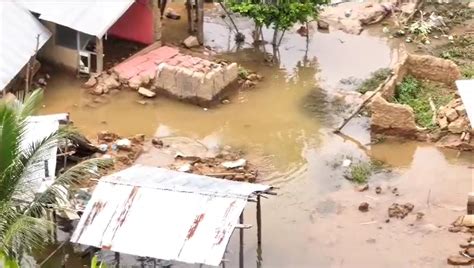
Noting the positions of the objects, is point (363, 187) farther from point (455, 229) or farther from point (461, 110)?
point (461, 110)

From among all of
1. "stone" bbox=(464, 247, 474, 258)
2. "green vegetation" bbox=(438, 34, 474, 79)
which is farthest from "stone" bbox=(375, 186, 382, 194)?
"green vegetation" bbox=(438, 34, 474, 79)

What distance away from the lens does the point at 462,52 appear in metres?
23.6

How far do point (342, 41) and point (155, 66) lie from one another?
5.44m

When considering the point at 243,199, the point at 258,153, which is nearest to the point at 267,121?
the point at 258,153

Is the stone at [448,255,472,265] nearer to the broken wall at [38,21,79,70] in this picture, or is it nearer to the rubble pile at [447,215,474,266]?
the rubble pile at [447,215,474,266]

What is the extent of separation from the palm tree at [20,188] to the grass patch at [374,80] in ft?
31.0

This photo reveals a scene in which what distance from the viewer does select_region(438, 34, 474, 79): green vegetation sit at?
22.7 m

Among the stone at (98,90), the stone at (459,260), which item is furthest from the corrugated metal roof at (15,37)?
the stone at (459,260)

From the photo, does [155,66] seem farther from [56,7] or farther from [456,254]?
[456,254]

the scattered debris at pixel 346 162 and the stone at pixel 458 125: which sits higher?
the stone at pixel 458 125

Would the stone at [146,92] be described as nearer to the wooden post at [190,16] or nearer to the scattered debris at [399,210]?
the wooden post at [190,16]

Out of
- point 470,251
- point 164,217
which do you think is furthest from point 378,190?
point 164,217

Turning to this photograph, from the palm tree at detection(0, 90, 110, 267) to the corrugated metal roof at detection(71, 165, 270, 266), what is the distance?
899mm

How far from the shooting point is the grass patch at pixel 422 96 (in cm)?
2013
